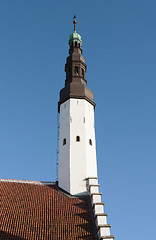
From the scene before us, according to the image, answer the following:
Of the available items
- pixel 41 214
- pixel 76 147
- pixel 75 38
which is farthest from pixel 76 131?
pixel 75 38

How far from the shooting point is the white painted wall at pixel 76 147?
77.0 ft

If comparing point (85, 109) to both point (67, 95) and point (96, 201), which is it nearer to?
point (67, 95)

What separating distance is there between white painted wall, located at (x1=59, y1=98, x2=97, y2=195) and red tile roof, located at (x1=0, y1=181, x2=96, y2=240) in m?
1.06

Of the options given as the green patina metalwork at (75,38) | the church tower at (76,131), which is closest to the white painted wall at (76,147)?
the church tower at (76,131)

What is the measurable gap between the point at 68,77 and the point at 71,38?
5155 millimetres

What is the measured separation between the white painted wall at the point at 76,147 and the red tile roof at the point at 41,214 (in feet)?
3.49

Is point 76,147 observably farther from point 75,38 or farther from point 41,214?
point 75,38

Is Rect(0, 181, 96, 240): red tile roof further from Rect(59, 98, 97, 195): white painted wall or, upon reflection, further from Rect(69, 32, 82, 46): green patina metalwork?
Rect(69, 32, 82, 46): green patina metalwork

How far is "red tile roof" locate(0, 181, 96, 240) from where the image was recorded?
732 inches

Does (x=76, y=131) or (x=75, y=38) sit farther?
(x=75, y=38)

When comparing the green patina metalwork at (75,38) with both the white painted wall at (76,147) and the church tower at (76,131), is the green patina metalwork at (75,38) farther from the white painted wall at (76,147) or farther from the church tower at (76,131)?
the white painted wall at (76,147)

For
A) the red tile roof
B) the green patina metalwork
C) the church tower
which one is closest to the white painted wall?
the church tower

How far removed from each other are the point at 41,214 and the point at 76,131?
7117mm

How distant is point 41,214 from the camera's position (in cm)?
2020
